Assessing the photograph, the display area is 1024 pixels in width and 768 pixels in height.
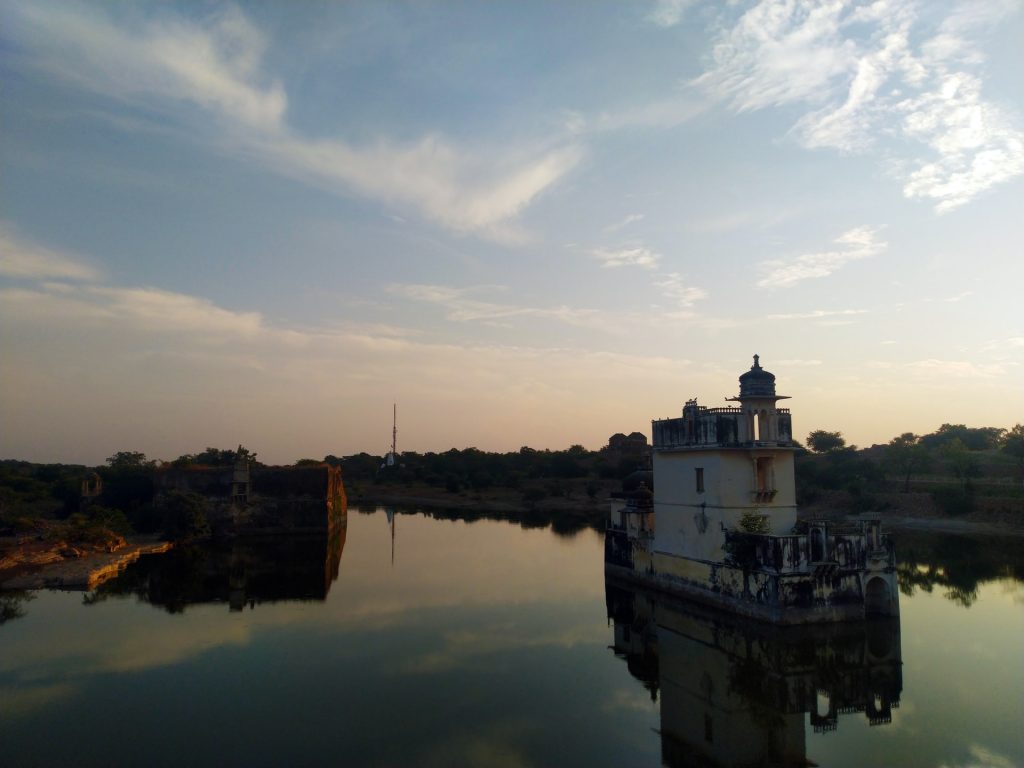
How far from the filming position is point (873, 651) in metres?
17.8

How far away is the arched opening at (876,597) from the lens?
2050 cm

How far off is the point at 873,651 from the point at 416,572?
60.6ft

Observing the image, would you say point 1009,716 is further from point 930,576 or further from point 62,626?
point 62,626

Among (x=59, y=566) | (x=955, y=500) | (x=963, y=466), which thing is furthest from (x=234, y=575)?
(x=963, y=466)

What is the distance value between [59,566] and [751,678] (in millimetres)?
26403

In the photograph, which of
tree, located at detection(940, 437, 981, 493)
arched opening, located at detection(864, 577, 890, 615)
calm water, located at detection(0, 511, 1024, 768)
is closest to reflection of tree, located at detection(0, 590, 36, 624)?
calm water, located at detection(0, 511, 1024, 768)

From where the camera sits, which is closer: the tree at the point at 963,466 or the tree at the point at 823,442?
the tree at the point at 963,466

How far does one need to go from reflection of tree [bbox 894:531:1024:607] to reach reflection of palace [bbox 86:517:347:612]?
73.2 ft

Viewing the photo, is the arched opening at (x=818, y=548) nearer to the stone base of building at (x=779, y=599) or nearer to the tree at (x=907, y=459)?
the stone base of building at (x=779, y=599)

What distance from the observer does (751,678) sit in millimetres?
16094

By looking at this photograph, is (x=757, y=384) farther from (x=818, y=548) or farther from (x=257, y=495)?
(x=257, y=495)

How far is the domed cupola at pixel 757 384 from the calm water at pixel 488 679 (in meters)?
6.96

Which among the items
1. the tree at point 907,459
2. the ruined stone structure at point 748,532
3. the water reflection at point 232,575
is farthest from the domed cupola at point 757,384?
the tree at point 907,459

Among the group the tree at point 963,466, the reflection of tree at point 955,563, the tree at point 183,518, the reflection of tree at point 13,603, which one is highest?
the tree at point 963,466
